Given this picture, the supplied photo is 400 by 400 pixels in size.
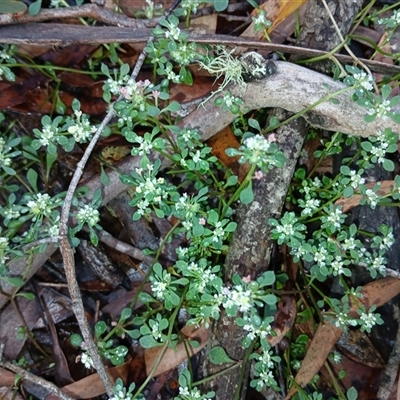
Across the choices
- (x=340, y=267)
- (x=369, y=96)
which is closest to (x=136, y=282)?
(x=340, y=267)

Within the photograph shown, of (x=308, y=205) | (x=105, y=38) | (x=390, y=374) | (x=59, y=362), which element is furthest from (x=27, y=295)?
(x=390, y=374)

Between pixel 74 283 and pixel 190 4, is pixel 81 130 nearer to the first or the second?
pixel 74 283

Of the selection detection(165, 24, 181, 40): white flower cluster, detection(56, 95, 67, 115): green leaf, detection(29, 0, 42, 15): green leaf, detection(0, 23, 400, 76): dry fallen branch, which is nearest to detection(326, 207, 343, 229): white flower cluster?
detection(0, 23, 400, 76): dry fallen branch

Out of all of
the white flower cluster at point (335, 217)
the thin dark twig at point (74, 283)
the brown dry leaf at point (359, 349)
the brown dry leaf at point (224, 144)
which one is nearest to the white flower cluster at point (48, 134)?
the thin dark twig at point (74, 283)

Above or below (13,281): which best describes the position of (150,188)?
above

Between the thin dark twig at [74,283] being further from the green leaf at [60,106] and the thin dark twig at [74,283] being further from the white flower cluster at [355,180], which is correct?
the white flower cluster at [355,180]

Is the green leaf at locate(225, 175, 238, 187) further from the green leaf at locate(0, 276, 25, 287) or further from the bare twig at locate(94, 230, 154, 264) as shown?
the green leaf at locate(0, 276, 25, 287)
